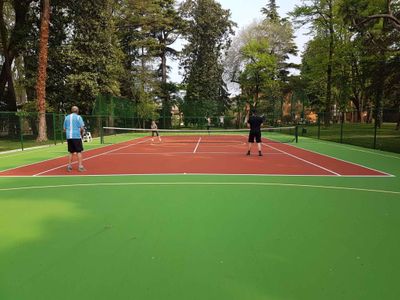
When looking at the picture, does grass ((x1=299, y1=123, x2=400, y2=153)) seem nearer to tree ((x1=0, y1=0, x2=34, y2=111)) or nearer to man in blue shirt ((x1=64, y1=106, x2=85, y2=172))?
man in blue shirt ((x1=64, y1=106, x2=85, y2=172))

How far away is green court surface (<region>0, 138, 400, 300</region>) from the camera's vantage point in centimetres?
366

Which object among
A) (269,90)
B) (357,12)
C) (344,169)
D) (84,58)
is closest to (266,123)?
(269,90)

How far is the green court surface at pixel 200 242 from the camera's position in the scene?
12.0 ft

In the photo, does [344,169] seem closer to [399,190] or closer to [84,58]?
[399,190]

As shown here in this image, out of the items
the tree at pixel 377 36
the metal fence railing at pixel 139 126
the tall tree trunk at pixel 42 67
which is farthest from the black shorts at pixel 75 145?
the tree at pixel 377 36

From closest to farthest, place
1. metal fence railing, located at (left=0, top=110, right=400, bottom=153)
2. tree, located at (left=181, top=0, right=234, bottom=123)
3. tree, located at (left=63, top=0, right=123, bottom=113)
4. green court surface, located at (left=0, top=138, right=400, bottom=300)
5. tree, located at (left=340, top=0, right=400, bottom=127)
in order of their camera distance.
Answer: green court surface, located at (left=0, top=138, right=400, bottom=300), metal fence railing, located at (left=0, top=110, right=400, bottom=153), tree, located at (left=340, top=0, right=400, bottom=127), tree, located at (left=63, top=0, right=123, bottom=113), tree, located at (left=181, top=0, right=234, bottom=123)

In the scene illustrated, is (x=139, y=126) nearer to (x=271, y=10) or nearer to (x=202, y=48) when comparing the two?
(x=202, y=48)

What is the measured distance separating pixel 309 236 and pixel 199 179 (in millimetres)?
4802

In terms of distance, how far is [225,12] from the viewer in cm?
5722

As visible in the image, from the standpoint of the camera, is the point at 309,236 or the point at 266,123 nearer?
the point at 309,236

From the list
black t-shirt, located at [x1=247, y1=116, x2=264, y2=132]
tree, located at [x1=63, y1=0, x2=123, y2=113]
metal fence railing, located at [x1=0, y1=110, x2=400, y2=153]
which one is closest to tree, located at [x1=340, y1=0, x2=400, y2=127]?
metal fence railing, located at [x1=0, y1=110, x2=400, y2=153]

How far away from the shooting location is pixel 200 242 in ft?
16.1

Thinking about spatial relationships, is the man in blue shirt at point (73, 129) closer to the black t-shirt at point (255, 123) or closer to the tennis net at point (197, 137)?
the black t-shirt at point (255, 123)

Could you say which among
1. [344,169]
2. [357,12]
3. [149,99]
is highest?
[357,12]
